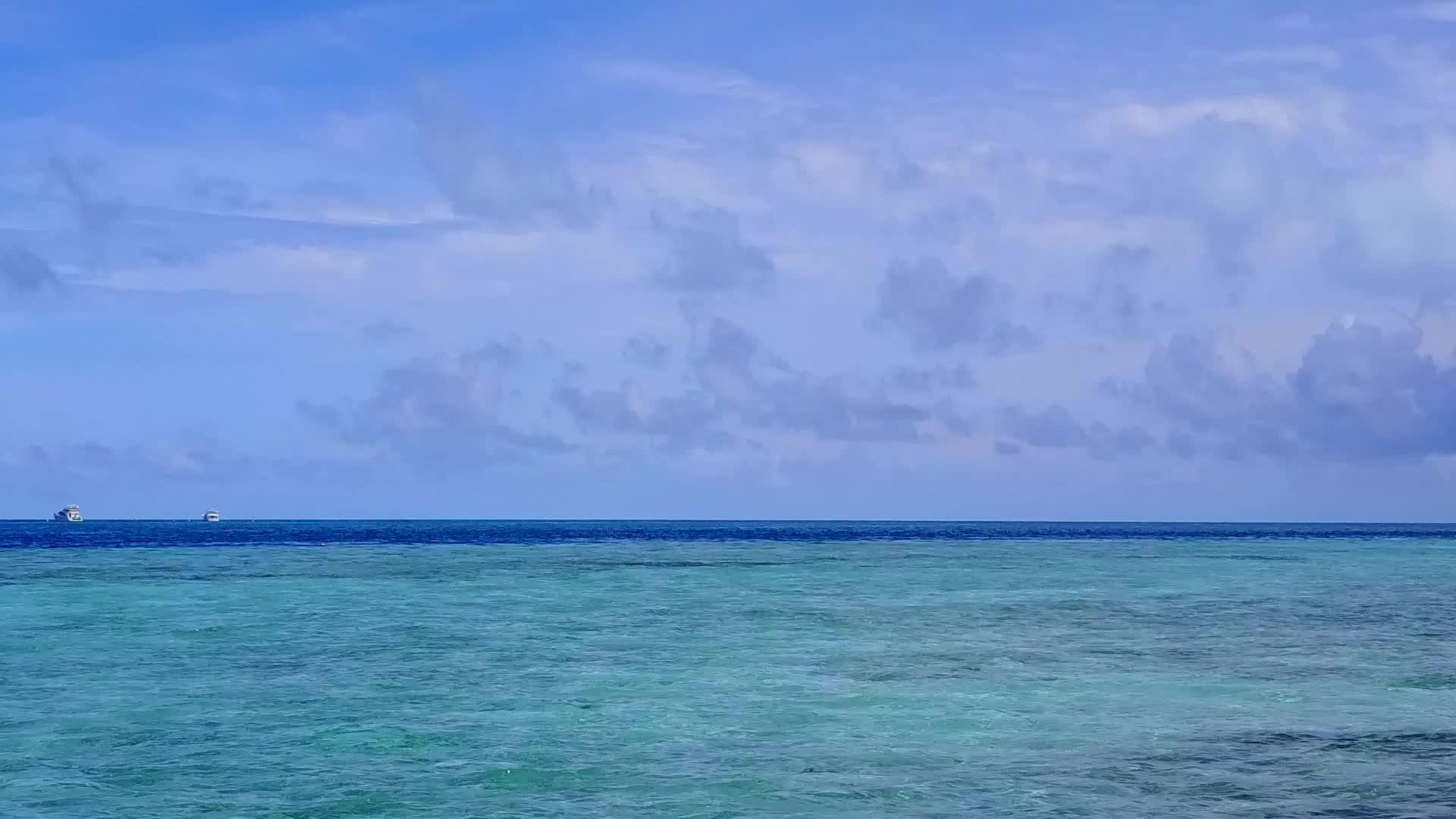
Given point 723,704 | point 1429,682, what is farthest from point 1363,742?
point 723,704

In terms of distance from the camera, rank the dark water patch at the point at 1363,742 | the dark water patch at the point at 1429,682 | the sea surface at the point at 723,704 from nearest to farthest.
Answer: the sea surface at the point at 723,704
the dark water patch at the point at 1363,742
the dark water patch at the point at 1429,682

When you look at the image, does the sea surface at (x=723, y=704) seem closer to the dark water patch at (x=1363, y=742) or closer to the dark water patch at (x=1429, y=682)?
the dark water patch at (x=1363, y=742)

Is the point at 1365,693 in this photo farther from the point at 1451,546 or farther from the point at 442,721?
the point at 1451,546

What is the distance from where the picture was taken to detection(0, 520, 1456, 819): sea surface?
1820cm

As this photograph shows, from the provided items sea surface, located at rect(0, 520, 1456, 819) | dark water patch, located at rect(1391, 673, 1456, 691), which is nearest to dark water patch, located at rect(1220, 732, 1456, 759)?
sea surface, located at rect(0, 520, 1456, 819)

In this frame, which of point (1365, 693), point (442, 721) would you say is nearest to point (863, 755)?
point (442, 721)

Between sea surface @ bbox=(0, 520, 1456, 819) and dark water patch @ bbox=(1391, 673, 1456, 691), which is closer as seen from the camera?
sea surface @ bbox=(0, 520, 1456, 819)

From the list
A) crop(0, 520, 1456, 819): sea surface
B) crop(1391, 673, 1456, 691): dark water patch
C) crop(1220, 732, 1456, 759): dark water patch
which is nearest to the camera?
crop(0, 520, 1456, 819): sea surface

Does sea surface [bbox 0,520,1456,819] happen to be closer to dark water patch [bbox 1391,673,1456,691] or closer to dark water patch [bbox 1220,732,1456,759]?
dark water patch [bbox 1220,732,1456,759]

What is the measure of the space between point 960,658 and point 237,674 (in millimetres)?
17097

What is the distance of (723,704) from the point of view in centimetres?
2533

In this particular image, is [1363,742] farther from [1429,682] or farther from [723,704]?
[723,704]

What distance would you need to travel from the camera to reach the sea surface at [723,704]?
1820 cm

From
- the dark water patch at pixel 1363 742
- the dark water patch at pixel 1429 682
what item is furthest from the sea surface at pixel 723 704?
the dark water patch at pixel 1429 682
